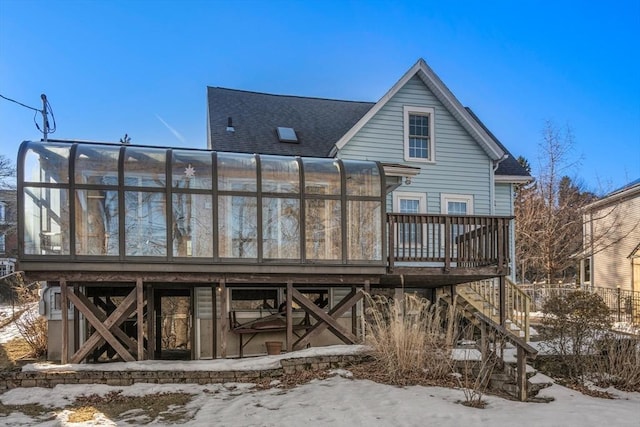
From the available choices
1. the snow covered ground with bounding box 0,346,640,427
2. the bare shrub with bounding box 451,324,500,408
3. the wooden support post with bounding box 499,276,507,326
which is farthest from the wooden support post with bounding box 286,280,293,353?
the wooden support post with bounding box 499,276,507,326

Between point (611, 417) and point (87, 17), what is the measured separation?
15201mm

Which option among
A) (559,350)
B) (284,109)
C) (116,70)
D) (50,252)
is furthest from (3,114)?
(559,350)

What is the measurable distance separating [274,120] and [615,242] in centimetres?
1702

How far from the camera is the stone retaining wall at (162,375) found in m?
7.08

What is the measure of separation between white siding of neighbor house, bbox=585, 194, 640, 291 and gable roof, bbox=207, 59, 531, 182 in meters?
10.2

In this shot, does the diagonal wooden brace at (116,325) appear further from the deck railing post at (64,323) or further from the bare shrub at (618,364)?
the bare shrub at (618,364)

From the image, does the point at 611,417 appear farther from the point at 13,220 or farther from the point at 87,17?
the point at 13,220

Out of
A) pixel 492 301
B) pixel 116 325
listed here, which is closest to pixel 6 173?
pixel 116 325

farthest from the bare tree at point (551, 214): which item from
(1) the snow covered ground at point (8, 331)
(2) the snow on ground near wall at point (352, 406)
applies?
(1) the snow covered ground at point (8, 331)

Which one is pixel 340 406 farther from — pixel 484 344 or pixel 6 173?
pixel 6 173

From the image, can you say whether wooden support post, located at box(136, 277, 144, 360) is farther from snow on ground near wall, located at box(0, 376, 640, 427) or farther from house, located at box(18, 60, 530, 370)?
snow on ground near wall, located at box(0, 376, 640, 427)

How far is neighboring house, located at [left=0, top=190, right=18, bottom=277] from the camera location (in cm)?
2900

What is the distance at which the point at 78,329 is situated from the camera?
9.59 metres

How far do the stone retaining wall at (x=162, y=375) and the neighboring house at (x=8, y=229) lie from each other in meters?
25.4
